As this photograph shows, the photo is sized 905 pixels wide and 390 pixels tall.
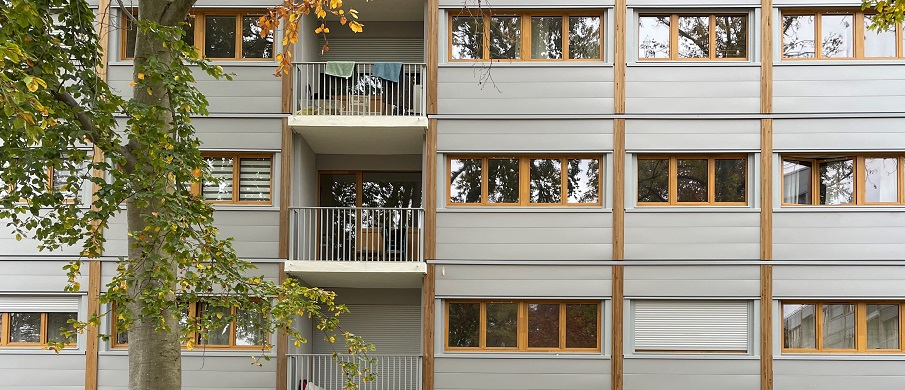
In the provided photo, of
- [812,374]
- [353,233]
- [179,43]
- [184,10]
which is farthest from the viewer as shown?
[353,233]

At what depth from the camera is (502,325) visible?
48.9 feet

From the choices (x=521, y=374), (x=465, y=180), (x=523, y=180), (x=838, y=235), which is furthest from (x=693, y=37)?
(x=521, y=374)

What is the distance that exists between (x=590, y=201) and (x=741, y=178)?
241 centimetres

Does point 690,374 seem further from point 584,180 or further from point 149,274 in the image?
point 149,274

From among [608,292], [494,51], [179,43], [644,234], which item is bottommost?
[608,292]

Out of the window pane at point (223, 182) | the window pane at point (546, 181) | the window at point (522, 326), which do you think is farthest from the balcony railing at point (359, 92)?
the window at point (522, 326)

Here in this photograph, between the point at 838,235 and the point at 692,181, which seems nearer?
the point at 838,235

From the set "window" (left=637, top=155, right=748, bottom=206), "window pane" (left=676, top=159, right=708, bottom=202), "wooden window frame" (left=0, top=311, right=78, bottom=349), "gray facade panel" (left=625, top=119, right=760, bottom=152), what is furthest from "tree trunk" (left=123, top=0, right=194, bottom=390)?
"window pane" (left=676, top=159, right=708, bottom=202)

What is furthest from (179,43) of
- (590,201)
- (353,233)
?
(590,201)

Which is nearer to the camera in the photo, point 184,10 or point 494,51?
point 184,10

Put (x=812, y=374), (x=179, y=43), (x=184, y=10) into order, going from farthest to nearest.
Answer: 1. (x=812, y=374)
2. (x=184, y=10)
3. (x=179, y=43)

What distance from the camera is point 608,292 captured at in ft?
48.2

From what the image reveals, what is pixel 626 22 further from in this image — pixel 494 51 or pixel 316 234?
pixel 316 234

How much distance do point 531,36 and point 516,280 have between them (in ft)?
13.1
